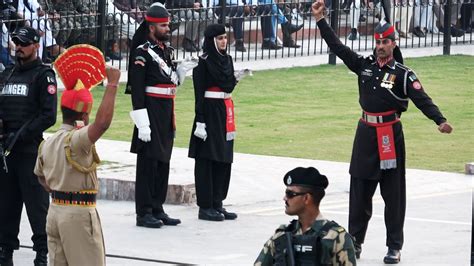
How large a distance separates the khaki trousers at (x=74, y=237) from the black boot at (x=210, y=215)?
425 cm

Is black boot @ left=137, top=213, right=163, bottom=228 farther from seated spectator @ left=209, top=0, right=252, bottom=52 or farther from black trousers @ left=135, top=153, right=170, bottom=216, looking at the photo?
seated spectator @ left=209, top=0, right=252, bottom=52

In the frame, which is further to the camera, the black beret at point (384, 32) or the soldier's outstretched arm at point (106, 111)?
the black beret at point (384, 32)

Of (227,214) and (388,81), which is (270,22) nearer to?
(227,214)

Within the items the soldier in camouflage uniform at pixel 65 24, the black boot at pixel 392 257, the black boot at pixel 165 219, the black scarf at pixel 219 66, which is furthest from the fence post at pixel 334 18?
the black boot at pixel 392 257

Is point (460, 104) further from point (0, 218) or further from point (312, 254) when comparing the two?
point (312, 254)

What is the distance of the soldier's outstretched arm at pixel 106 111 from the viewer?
841 centimetres

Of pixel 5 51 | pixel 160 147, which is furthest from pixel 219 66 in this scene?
pixel 5 51

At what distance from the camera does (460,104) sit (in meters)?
21.2

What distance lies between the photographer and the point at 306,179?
6918 mm

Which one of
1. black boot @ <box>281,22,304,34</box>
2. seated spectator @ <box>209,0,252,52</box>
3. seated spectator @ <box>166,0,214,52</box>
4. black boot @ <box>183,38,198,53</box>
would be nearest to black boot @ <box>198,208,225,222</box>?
seated spectator @ <box>166,0,214,52</box>

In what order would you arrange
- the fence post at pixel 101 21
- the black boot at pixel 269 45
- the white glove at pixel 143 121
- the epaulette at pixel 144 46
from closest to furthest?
1. the white glove at pixel 143 121
2. the epaulette at pixel 144 46
3. the fence post at pixel 101 21
4. the black boot at pixel 269 45

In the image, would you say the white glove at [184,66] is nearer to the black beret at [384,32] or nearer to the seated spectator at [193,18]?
the black beret at [384,32]

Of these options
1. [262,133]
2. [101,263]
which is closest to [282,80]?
[262,133]

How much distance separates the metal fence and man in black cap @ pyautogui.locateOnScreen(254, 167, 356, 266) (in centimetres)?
1439
